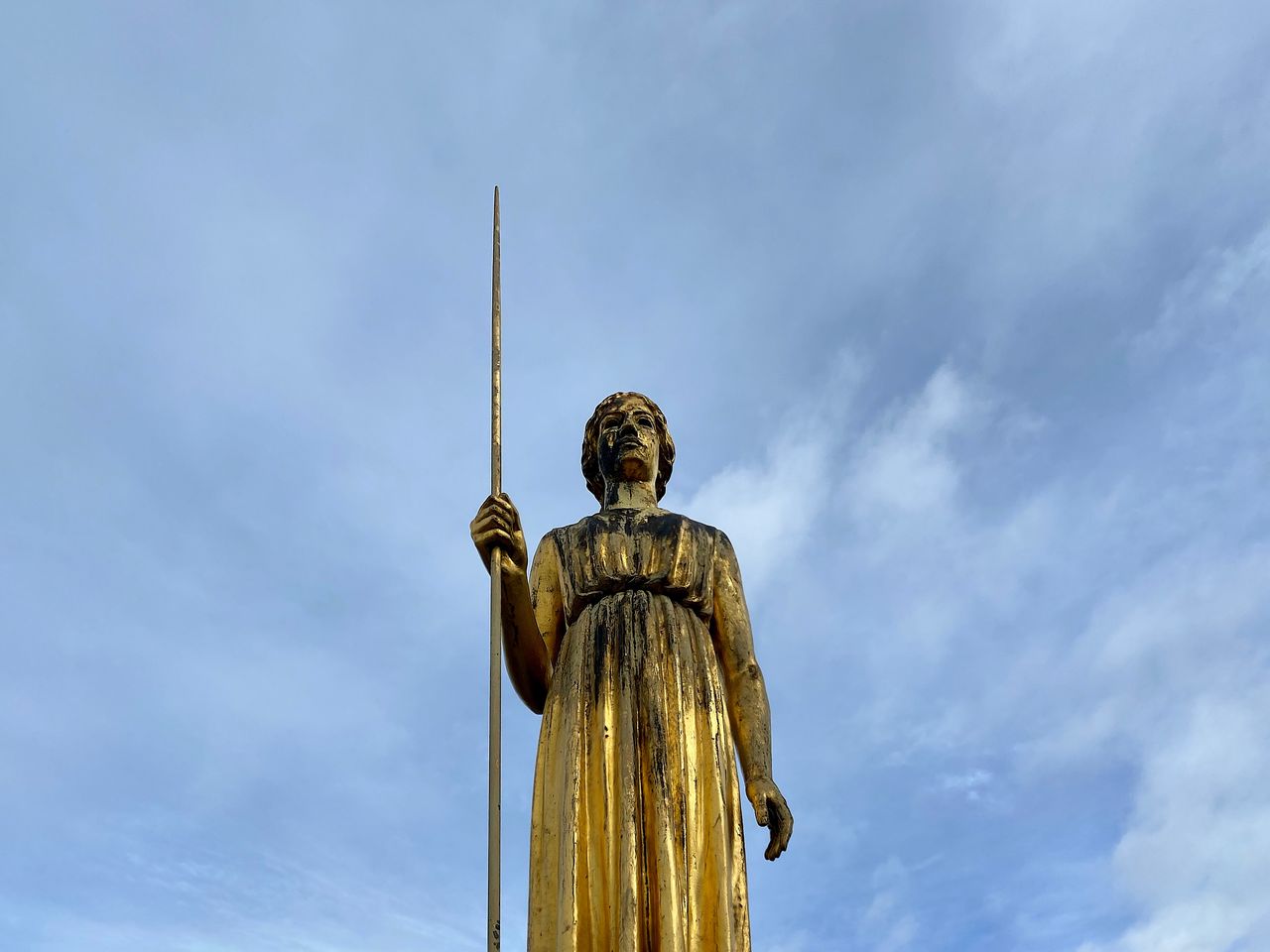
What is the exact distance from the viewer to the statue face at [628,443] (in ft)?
33.1

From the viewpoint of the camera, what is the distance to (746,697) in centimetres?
921

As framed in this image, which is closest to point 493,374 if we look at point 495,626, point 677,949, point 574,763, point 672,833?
point 495,626

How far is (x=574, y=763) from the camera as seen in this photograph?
845cm

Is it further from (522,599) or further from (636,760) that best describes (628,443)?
(636,760)

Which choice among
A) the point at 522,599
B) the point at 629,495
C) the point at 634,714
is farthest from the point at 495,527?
the point at 629,495

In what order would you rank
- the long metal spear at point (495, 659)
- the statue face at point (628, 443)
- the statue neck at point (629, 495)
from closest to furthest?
the long metal spear at point (495, 659) → the statue neck at point (629, 495) → the statue face at point (628, 443)

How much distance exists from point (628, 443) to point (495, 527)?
179 cm

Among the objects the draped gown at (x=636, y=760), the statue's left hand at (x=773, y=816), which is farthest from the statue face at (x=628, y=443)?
the statue's left hand at (x=773, y=816)

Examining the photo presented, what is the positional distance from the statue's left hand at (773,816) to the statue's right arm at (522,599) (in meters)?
1.54

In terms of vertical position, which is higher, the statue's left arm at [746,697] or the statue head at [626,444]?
the statue head at [626,444]

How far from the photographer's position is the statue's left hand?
8695mm

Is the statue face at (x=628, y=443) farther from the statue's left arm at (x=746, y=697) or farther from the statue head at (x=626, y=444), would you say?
the statue's left arm at (x=746, y=697)

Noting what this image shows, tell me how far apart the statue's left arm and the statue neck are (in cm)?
61

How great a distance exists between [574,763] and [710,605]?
1.57 metres
